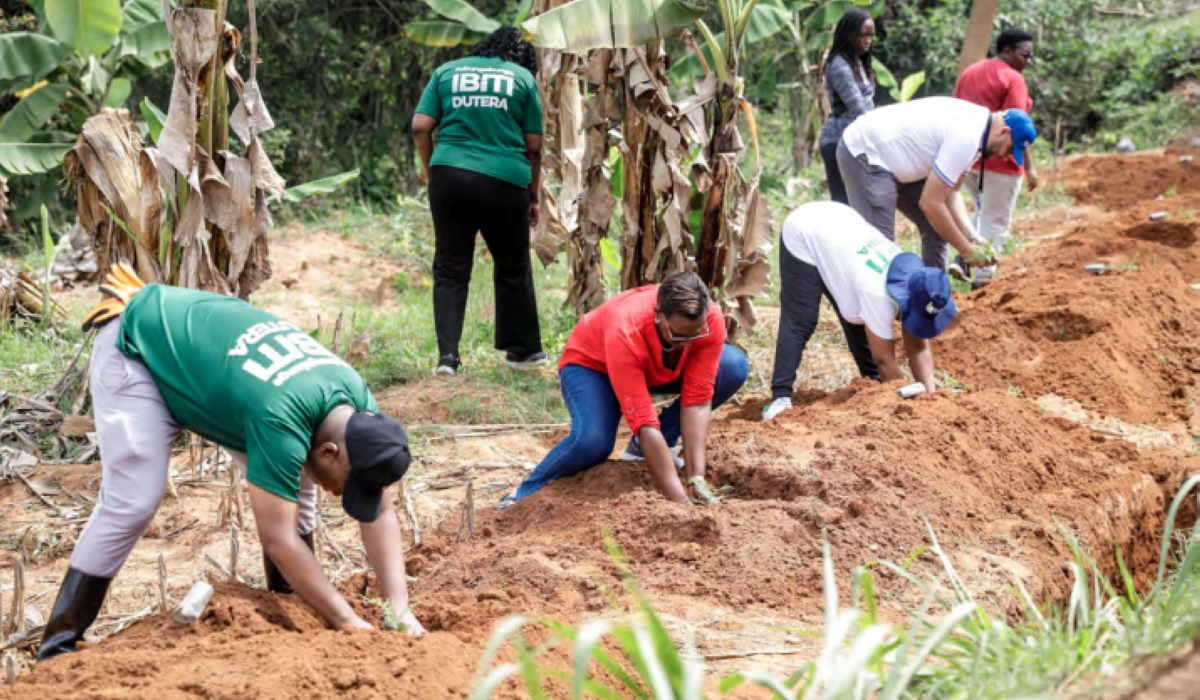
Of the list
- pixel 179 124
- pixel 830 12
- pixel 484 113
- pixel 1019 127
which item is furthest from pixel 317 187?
pixel 830 12

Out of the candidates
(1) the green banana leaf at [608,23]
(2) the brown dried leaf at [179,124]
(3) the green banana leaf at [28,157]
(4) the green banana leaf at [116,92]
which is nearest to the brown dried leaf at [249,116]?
(2) the brown dried leaf at [179,124]

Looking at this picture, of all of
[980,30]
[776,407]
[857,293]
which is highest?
[980,30]

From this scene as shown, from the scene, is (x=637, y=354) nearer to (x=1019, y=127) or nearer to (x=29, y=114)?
(x=1019, y=127)

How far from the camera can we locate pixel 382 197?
512 inches

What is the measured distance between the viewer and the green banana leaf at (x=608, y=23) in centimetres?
612

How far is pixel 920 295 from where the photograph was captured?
5543mm

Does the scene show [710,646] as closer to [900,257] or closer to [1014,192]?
[900,257]

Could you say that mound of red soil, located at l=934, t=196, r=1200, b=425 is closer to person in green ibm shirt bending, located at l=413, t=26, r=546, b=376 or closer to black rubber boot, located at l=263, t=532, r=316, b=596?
person in green ibm shirt bending, located at l=413, t=26, r=546, b=376

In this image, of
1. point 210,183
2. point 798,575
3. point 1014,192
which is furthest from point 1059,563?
point 1014,192

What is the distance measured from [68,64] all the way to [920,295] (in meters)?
7.15

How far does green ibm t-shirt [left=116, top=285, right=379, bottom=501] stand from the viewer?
11.3 feet

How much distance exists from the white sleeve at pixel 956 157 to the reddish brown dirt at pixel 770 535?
1.15 meters

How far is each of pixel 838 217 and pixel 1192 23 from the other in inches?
517

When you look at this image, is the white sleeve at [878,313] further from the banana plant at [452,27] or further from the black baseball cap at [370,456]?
the banana plant at [452,27]
